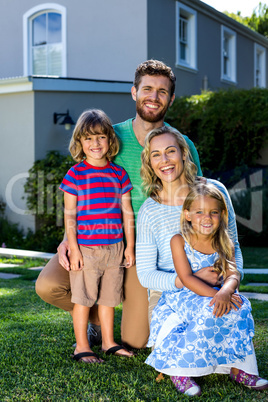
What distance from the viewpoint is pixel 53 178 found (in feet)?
28.2

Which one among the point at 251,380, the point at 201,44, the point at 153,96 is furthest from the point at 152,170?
the point at 201,44

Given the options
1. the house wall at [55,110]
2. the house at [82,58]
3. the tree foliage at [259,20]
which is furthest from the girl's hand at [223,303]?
the tree foliage at [259,20]

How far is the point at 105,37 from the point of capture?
40.0 ft

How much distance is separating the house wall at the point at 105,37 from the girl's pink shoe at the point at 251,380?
10.1 meters

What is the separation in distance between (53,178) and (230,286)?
6.28 metres

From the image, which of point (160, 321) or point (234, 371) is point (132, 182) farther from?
point (234, 371)

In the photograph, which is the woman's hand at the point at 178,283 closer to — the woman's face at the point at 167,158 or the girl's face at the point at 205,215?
the girl's face at the point at 205,215

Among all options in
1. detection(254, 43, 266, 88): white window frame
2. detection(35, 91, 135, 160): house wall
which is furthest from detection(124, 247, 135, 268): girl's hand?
detection(254, 43, 266, 88): white window frame

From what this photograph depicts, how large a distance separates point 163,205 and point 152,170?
0.24 meters

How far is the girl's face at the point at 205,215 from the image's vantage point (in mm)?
2789

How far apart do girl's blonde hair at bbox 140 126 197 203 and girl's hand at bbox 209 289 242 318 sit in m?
0.78

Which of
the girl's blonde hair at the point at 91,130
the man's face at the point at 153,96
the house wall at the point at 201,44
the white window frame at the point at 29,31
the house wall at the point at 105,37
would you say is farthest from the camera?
the white window frame at the point at 29,31

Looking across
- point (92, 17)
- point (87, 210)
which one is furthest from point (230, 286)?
point (92, 17)

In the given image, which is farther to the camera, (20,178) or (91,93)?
(91,93)
